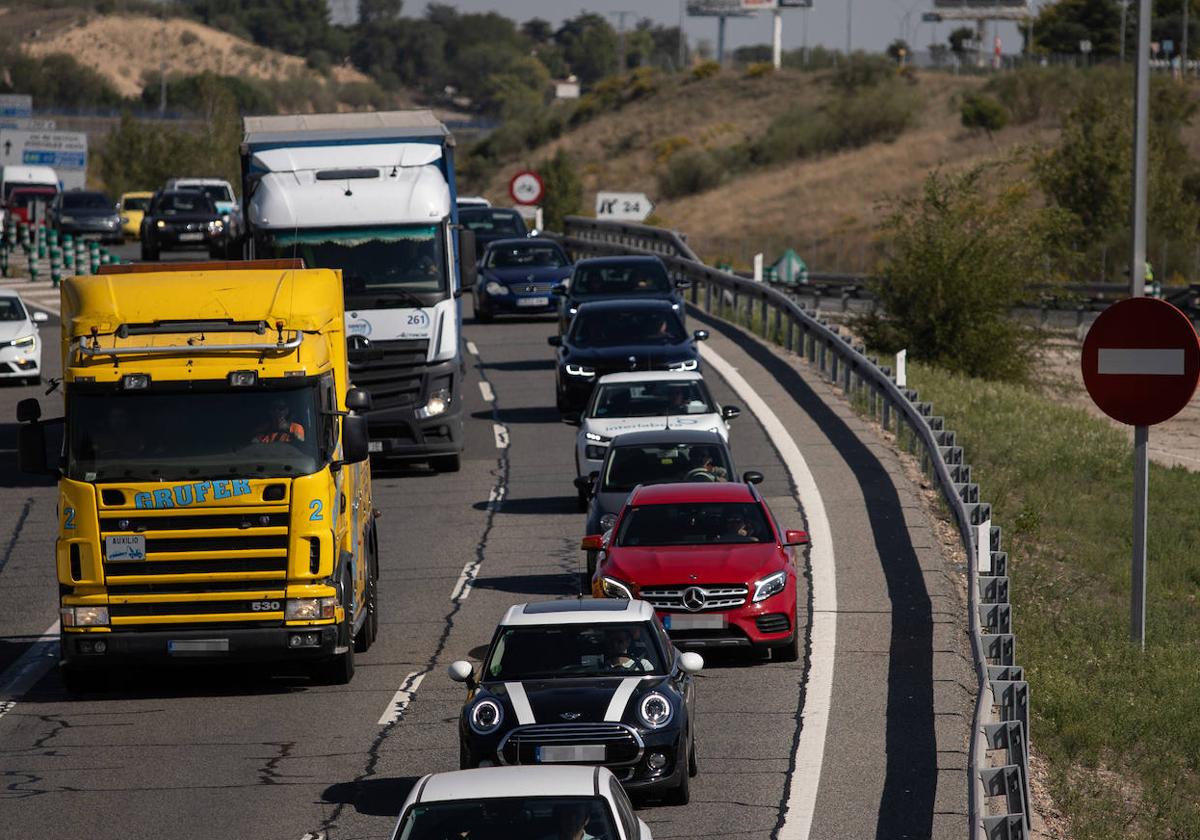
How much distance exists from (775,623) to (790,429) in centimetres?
1114

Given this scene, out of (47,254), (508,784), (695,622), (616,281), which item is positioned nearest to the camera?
(508,784)

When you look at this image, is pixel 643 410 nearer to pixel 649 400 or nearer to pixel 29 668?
pixel 649 400

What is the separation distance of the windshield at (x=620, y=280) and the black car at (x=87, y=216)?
29462mm

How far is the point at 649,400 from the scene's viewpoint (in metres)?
23.8

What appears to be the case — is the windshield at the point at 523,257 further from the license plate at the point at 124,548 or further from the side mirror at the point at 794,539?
the license plate at the point at 124,548

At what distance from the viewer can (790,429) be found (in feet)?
87.2

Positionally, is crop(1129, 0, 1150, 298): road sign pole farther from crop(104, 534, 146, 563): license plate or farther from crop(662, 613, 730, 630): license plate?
crop(104, 534, 146, 563): license plate

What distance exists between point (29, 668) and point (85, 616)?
227 centimetres

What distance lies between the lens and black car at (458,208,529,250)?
151 feet

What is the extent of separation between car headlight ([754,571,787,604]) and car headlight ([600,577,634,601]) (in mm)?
1010

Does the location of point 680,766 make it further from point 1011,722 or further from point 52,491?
point 52,491

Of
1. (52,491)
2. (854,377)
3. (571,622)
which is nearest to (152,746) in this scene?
(571,622)

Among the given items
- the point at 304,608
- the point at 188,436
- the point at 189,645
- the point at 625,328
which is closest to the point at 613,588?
the point at 304,608

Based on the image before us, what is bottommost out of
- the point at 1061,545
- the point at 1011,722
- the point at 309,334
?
the point at 1061,545
